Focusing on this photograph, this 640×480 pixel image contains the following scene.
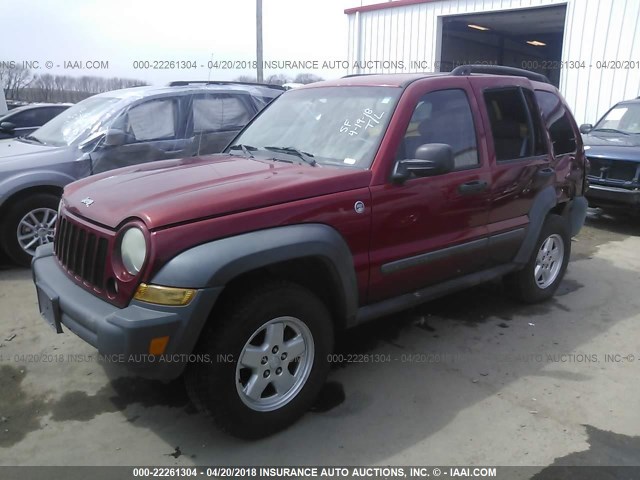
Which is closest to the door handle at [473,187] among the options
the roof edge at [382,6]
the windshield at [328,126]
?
the windshield at [328,126]

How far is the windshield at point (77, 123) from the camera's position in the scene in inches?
230

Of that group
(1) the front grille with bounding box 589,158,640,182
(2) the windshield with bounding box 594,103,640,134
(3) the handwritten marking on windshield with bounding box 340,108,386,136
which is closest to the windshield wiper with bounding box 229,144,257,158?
(3) the handwritten marking on windshield with bounding box 340,108,386,136

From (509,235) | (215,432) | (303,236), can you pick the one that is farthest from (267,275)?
(509,235)

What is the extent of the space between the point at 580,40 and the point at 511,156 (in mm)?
9526

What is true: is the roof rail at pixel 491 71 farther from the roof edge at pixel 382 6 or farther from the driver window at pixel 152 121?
the roof edge at pixel 382 6

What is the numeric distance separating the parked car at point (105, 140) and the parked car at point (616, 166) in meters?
4.87

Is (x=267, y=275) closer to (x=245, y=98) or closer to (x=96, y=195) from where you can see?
(x=96, y=195)

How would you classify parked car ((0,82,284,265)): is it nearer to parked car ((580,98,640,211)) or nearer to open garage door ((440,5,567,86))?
parked car ((580,98,640,211))

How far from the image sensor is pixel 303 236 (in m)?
2.75

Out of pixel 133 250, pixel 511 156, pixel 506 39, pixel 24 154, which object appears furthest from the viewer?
pixel 506 39

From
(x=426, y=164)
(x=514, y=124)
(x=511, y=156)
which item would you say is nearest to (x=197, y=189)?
(x=426, y=164)

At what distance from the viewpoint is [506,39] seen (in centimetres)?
2122

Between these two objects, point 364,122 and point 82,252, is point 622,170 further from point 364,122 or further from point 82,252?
point 82,252

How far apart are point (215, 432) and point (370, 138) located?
6.38ft
